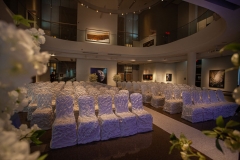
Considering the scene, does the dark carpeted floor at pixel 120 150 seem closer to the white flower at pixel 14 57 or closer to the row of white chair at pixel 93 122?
the row of white chair at pixel 93 122

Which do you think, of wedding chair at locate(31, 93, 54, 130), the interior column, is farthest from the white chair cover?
wedding chair at locate(31, 93, 54, 130)

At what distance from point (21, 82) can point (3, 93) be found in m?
0.16

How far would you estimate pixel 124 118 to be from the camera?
3074 mm

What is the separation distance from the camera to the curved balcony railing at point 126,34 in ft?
28.5

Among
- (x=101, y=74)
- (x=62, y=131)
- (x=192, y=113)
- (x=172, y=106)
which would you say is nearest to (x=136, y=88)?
(x=172, y=106)

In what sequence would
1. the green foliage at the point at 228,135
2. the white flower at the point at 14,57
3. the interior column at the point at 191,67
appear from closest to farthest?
1. the white flower at the point at 14,57
2. the green foliage at the point at 228,135
3. the interior column at the point at 191,67

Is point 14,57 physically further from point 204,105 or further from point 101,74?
point 101,74

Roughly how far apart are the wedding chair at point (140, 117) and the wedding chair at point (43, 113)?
2448mm

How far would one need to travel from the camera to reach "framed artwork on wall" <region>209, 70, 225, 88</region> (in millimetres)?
10656

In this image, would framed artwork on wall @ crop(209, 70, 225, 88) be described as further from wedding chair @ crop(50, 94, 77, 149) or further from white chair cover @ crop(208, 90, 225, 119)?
wedding chair @ crop(50, 94, 77, 149)

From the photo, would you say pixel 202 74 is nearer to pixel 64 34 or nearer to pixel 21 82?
pixel 64 34

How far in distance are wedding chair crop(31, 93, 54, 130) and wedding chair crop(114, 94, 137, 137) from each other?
6.45ft

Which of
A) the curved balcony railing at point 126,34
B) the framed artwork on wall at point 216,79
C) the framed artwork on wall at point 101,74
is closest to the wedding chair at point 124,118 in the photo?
the curved balcony railing at point 126,34

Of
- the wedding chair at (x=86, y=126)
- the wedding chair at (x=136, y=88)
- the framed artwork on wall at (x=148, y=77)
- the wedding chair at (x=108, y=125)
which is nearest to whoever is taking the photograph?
the wedding chair at (x=86, y=126)
